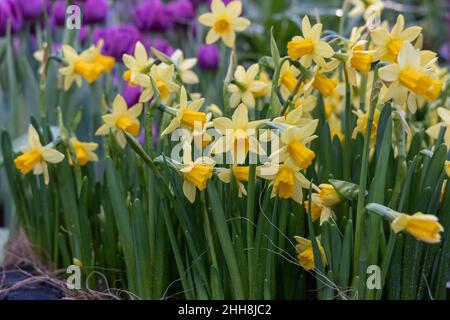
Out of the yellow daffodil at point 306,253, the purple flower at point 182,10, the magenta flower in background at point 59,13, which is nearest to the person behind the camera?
the yellow daffodil at point 306,253

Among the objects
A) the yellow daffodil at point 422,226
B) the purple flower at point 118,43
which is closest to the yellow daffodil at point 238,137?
the yellow daffodil at point 422,226

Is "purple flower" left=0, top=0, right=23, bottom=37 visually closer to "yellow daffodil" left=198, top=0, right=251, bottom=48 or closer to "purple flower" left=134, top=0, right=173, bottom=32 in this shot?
"purple flower" left=134, top=0, right=173, bottom=32

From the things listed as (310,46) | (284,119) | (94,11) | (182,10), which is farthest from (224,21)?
(182,10)

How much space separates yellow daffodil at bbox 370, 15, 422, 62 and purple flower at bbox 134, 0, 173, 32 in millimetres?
1172

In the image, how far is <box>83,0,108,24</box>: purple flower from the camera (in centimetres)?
203

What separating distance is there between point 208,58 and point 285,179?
1.15 metres

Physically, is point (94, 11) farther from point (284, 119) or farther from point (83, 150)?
point (284, 119)

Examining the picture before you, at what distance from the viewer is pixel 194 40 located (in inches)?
99.7

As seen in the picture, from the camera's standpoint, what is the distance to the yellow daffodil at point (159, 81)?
49.8 inches

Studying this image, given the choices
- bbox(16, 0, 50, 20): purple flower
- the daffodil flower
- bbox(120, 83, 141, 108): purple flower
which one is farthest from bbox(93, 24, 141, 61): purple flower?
the daffodil flower

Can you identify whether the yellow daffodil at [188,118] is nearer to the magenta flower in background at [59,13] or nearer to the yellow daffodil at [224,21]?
the yellow daffodil at [224,21]

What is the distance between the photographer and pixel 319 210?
1.20 m

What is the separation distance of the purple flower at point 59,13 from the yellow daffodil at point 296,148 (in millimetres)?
1223
